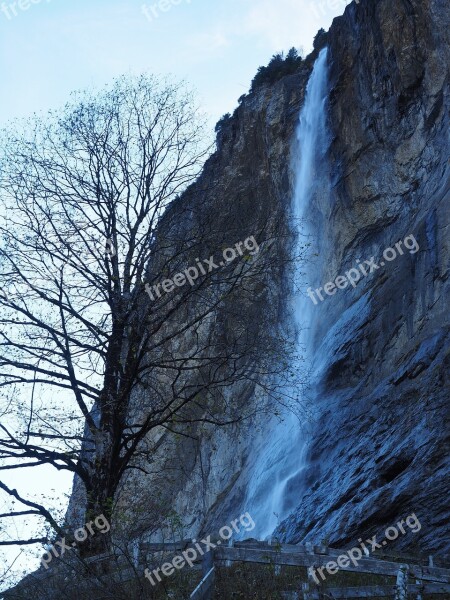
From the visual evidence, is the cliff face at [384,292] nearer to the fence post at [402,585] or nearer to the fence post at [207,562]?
the fence post at [402,585]

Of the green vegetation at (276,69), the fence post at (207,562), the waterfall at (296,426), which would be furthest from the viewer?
the green vegetation at (276,69)

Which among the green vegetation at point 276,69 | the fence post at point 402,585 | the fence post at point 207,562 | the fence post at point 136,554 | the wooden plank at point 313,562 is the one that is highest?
the green vegetation at point 276,69

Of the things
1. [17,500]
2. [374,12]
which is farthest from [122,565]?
[374,12]

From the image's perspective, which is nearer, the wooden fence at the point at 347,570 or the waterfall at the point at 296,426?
the wooden fence at the point at 347,570

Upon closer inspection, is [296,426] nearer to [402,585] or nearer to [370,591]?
[370,591]

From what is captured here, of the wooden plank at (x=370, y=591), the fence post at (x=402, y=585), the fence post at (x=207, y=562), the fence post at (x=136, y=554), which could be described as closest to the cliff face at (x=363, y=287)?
the fence post at (x=136, y=554)

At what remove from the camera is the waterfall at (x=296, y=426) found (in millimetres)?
17953

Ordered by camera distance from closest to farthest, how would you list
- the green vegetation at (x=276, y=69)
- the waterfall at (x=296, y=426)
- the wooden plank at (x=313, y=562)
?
the wooden plank at (x=313, y=562), the waterfall at (x=296, y=426), the green vegetation at (x=276, y=69)

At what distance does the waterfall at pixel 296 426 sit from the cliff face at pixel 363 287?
44 cm

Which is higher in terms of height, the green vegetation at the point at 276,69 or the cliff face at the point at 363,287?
the green vegetation at the point at 276,69

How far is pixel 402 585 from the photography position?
802cm

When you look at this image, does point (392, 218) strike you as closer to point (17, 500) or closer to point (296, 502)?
point (296, 502)

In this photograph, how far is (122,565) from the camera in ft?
30.0

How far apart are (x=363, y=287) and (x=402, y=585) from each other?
14348 mm
